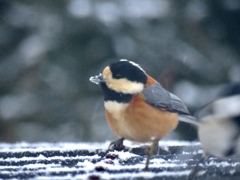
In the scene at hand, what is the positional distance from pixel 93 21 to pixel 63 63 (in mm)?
771

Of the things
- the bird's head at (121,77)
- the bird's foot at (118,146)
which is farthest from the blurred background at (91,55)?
the bird's head at (121,77)

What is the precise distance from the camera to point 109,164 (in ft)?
10.8

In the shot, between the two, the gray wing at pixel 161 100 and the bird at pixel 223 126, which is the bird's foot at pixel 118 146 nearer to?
the gray wing at pixel 161 100

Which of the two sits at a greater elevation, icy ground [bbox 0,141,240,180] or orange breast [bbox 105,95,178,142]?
orange breast [bbox 105,95,178,142]

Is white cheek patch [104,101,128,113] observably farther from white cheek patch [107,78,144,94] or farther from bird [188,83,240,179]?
bird [188,83,240,179]

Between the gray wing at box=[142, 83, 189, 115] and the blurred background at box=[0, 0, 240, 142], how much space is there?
448cm

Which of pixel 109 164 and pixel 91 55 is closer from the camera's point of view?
pixel 109 164

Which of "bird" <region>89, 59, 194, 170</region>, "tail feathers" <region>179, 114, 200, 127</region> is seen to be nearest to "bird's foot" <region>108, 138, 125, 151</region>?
"bird" <region>89, 59, 194, 170</region>

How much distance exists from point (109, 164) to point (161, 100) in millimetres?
537

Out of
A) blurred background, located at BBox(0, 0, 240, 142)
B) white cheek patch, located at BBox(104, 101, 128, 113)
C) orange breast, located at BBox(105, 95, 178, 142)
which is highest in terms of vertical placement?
blurred background, located at BBox(0, 0, 240, 142)

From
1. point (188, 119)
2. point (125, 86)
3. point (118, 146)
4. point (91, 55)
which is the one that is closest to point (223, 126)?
point (188, 119)

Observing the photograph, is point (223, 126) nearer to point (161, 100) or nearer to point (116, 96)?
point (161, 100)

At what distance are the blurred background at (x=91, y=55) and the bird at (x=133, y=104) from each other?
4.58m

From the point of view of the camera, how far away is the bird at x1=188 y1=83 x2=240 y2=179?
3.07m
